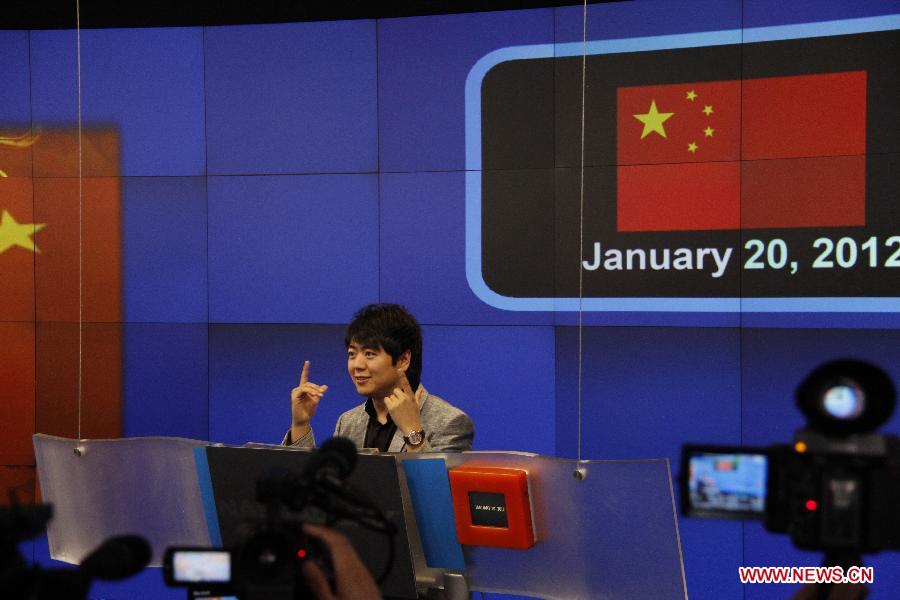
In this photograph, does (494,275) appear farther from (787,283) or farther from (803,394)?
(803,394)

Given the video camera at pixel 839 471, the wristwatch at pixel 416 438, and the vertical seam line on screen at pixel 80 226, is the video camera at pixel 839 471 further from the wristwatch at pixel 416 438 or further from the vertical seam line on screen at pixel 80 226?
the vertical seam line on screen at pixel 80 226

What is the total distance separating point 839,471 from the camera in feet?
4.35

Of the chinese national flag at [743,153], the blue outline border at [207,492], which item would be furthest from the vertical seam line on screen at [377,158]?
the blue outline border at [207,492]

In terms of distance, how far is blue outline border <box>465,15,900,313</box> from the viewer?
3305 millimetres

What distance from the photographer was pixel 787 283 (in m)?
3.38

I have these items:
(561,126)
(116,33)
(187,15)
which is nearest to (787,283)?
(561,126)

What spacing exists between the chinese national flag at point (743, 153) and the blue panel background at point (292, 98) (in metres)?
1.17

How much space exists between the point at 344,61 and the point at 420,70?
0.36 metres

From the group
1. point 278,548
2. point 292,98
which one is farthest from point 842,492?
point 292,98

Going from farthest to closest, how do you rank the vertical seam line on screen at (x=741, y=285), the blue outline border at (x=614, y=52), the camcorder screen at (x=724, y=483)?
the vertical seam line on screen at (x=741, y=285) < the blue outline border at (x=614, y=52) < the camcorder screen at (x=724, y=483)

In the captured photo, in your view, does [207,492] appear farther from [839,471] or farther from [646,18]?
[646,18]

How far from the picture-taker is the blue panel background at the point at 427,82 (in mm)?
3691

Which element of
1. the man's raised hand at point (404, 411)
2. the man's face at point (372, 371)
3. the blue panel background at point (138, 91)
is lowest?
the man's raised hand at point (404, 411)

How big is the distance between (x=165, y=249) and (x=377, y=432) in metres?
1.84
